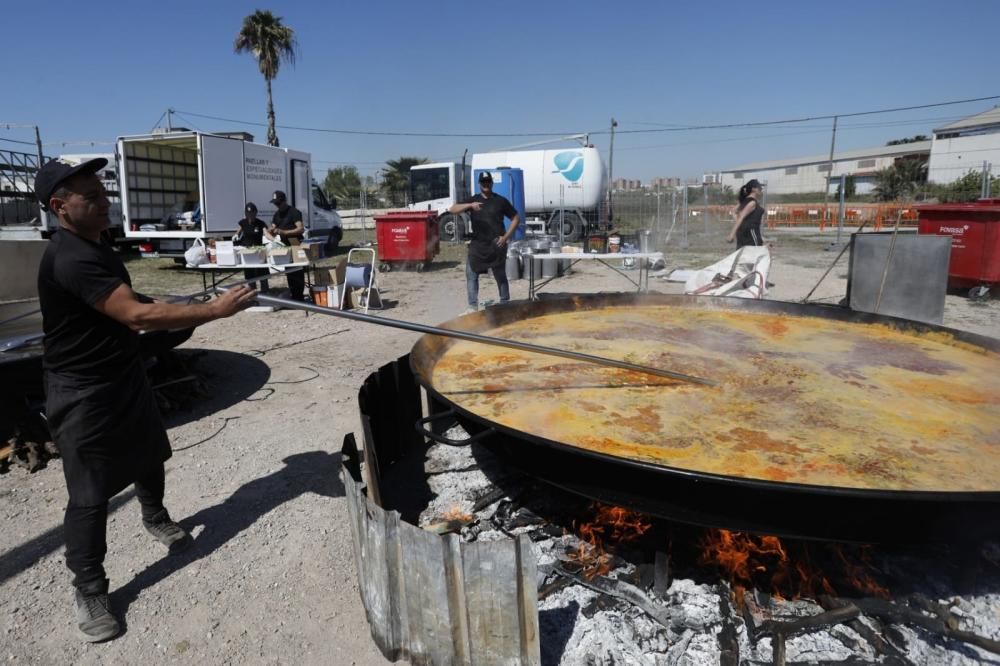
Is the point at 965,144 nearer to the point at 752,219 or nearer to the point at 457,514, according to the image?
the point at 752,219

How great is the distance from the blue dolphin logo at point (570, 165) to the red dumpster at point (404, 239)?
8021mm

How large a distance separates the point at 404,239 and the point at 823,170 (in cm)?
5768

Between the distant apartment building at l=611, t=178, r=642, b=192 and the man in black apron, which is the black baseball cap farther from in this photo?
the distant apartment building at l=611, t=178, r=642, b=192

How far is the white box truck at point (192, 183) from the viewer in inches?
531

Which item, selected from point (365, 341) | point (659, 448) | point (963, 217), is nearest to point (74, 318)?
point (659, 448)

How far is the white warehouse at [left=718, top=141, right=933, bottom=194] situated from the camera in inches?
2056

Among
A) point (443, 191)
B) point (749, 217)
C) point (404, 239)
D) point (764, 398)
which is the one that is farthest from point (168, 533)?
point (443, 191)

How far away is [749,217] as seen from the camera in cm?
859

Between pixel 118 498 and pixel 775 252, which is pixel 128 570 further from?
pixel 775 252

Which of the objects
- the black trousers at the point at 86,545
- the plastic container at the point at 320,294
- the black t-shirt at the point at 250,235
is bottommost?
the black trousers at the point at 86,545

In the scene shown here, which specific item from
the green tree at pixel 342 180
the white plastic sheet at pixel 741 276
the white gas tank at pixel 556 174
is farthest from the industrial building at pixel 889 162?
the green tree at pixel 342 180

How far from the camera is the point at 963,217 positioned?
1002 centimetres

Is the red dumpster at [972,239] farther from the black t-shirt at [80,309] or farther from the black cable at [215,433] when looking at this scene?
the black t-shirt at [80,309]

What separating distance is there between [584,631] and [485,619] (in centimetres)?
58
